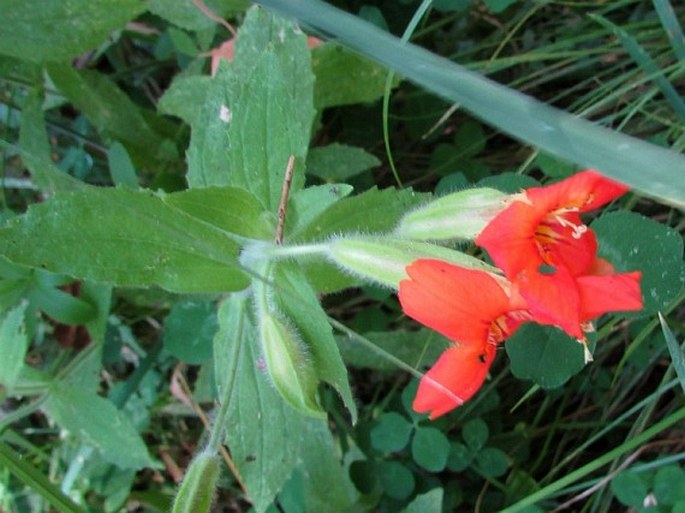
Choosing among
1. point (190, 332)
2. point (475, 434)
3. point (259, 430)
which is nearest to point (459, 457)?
point (475, 434)

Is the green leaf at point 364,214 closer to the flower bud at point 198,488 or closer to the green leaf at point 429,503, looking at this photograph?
the flower bud at point 198,488

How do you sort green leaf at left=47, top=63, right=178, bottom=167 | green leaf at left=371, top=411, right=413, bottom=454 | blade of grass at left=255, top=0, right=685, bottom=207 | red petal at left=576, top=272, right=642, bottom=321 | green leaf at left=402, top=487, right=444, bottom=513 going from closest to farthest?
blade of grass at left=255, top=0, right=685, bottom=207 → red petal at left=576, top=272, right=642, bottom=321 → green leaf at left=402, top=487, right=444, bottom=513 → green leaf at left=371, top=411, right=413, bottom=454 → green leaf at left=47, top=63, right=178, bottom=167

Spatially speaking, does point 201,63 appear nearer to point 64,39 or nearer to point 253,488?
point 64,39

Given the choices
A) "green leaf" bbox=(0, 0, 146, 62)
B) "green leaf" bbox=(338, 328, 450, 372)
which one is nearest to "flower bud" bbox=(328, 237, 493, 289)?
"green leaf" bbox=(338, 328, 450, 372)

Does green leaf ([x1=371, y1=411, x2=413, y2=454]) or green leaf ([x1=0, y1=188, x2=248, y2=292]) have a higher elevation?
green leaf ([x1=0, y1=188, x2=248, y2=292])

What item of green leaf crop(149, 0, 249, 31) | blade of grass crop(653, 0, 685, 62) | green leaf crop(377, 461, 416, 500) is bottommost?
green leaf crop(377, 461, 416, 500)

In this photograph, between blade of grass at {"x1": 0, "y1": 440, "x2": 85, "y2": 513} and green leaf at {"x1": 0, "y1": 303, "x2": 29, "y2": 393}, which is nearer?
blade of grass at {"x1": 0, "y1": 440, "x2": 85, "y2": 513}

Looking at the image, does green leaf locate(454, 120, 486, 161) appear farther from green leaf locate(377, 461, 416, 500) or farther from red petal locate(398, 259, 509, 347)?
red petal locate(398, 259, 509, 347)

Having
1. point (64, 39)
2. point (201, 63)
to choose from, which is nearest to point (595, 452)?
point (201, 63)
